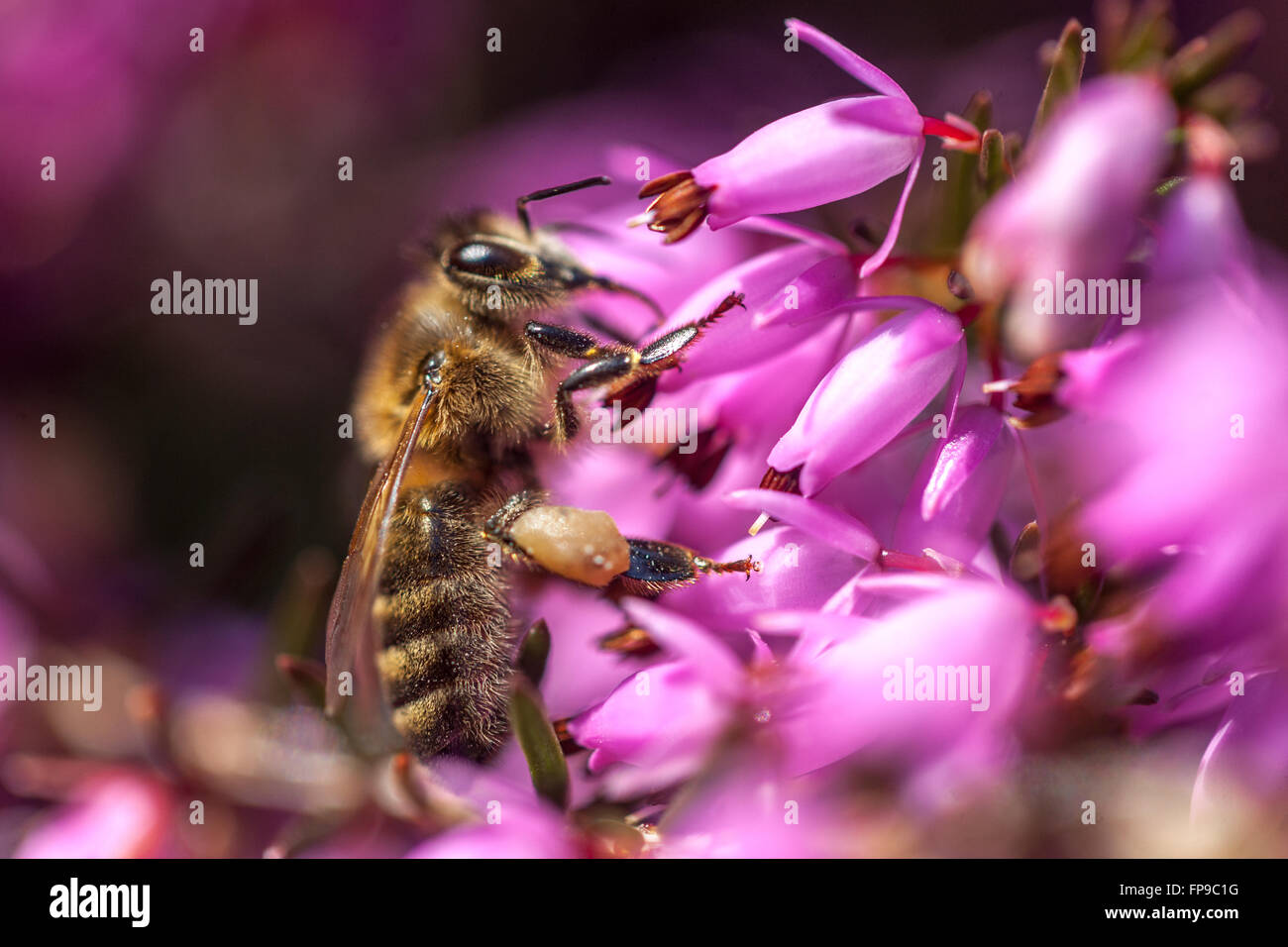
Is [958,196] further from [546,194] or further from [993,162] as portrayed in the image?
[546,194]

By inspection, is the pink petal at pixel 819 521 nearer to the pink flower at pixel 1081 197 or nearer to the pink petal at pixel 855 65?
the pink flower at pixel 1081 197

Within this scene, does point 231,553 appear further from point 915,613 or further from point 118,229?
point 915,613

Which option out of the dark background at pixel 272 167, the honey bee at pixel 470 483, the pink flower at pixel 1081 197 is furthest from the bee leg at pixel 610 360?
the dark background at pixel 272 167

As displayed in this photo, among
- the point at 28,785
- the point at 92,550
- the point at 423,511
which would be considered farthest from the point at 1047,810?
the point at 92,550

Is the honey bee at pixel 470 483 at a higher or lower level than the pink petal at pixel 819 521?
higher

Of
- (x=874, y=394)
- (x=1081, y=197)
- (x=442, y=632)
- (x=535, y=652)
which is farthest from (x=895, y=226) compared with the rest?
(x=442, y=632)
